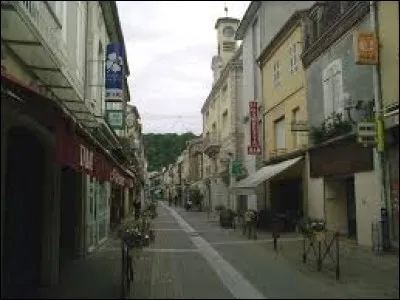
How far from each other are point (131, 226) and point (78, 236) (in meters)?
4.46

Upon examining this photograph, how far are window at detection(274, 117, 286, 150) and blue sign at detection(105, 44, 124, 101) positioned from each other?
32.6 feet

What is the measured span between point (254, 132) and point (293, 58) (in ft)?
23.3

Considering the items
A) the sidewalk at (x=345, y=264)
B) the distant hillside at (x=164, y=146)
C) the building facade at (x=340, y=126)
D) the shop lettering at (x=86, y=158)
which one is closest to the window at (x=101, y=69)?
the sidewalk at (x=345, y=264)

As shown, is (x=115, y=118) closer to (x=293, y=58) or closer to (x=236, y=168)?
(x=293, y=58)

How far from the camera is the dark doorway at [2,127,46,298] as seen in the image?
995cm

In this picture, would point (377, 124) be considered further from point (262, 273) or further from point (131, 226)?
point (131, 226)

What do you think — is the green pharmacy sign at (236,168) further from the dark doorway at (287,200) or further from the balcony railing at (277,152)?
the dark doorway at (287,200)

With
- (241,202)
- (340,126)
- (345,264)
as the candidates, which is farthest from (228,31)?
(345,264)

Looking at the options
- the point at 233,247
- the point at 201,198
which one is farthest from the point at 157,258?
the point at 201,198

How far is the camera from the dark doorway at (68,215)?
16.3 meters

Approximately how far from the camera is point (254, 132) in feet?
110

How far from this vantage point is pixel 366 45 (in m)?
17.0

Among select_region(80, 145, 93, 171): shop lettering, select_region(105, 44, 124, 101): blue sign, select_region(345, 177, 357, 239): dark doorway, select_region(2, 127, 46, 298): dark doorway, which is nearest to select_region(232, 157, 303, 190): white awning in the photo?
select_region(345, 177, 357, 239): dark doorway

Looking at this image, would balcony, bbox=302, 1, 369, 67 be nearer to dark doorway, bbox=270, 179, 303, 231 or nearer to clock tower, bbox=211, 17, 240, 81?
dark doorway, bbox=270, 179, 303, 231
